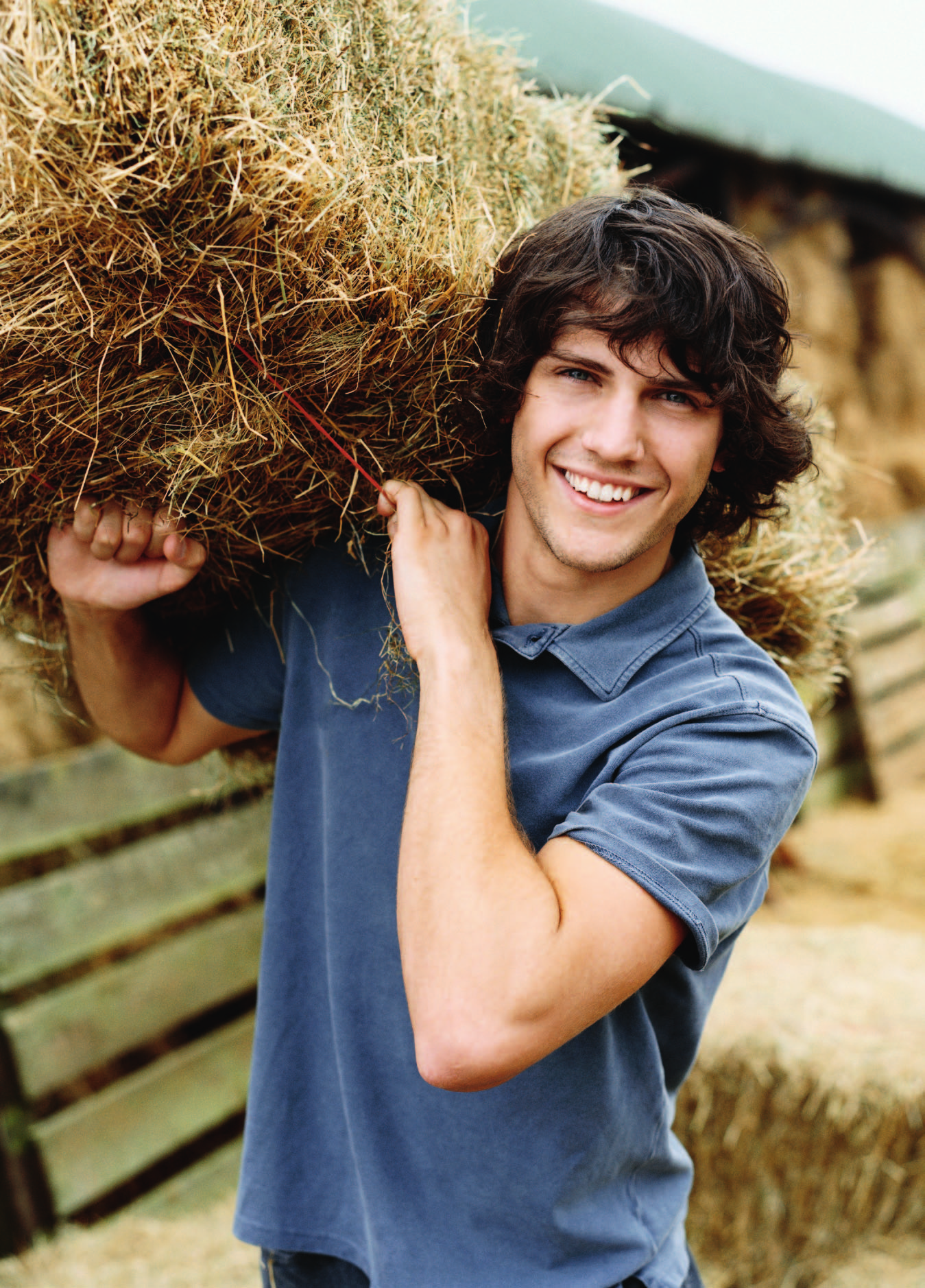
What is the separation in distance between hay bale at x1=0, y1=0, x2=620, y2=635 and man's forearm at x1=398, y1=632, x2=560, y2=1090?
1.38 ft

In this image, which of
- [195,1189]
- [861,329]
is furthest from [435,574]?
[861,329]

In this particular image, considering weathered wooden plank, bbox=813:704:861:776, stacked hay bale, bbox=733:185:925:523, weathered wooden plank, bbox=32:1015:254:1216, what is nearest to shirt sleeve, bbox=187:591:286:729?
weathered wooden plank, bbox=32:1015:254:1216

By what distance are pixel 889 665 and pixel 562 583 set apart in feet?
16.9

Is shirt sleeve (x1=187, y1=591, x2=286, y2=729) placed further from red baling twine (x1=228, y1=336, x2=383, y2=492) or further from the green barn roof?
the green barn roof

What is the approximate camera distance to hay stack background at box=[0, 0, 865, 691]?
3.26 feet

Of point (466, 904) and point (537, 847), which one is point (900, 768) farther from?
point (466, 904)

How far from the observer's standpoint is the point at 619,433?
1.33m

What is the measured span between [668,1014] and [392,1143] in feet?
1.46

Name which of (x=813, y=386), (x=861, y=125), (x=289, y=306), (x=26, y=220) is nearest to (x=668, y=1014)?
(x=289, y=306)

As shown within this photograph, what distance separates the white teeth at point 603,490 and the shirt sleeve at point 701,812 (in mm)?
328

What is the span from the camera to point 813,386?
8.11 feet

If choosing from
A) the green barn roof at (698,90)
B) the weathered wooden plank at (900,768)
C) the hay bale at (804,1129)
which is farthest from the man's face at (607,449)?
the weathered wooden plank at (900,768)

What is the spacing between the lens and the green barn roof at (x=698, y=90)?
4.69 meters

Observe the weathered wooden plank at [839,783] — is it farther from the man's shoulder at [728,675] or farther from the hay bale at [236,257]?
the hay bale at [236,257]
